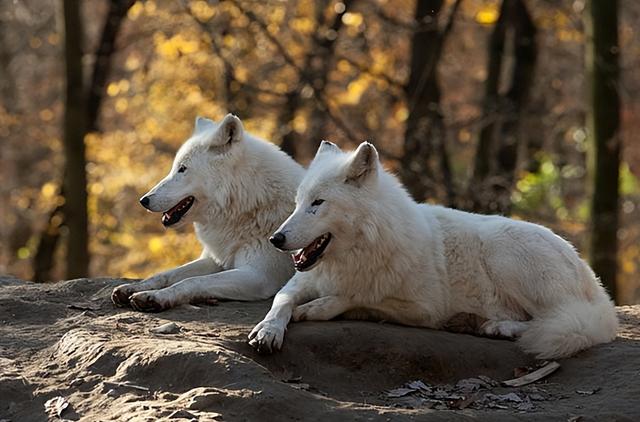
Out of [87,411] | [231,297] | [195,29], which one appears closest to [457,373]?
[231,297]

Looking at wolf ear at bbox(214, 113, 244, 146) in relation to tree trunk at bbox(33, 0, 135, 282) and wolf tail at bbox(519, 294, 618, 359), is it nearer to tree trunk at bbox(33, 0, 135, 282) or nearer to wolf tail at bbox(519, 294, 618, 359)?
wolf tail at bbox(519, 294, 618, 359)

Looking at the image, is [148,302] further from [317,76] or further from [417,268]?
[317,76]

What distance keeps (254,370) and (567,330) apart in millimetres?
2365

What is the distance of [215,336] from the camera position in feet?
21.6

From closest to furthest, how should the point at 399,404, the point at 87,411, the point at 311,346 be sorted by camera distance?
1. the point at 87,411
2. the point at 399,404
3. the point at 311,346

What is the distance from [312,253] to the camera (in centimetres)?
683

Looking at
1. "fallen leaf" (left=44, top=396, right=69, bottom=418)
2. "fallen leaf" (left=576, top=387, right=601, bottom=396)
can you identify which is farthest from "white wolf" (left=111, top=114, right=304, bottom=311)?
"fallen leaf" (left=576, top=387, right=601, bottom=396)

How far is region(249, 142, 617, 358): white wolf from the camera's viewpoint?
22.4 ft

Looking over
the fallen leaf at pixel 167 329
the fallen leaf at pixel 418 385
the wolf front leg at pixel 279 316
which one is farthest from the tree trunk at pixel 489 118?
the fallen leaf at pixel 167 329

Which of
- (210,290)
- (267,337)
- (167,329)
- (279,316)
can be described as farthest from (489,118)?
(267,337)

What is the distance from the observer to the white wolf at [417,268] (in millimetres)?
6836

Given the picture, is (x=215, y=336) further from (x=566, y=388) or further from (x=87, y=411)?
(x=566, y=388)

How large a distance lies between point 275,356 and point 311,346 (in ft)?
0.93

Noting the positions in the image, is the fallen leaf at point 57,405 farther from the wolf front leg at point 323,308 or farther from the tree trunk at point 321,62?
the tree trunk at point 321,62
